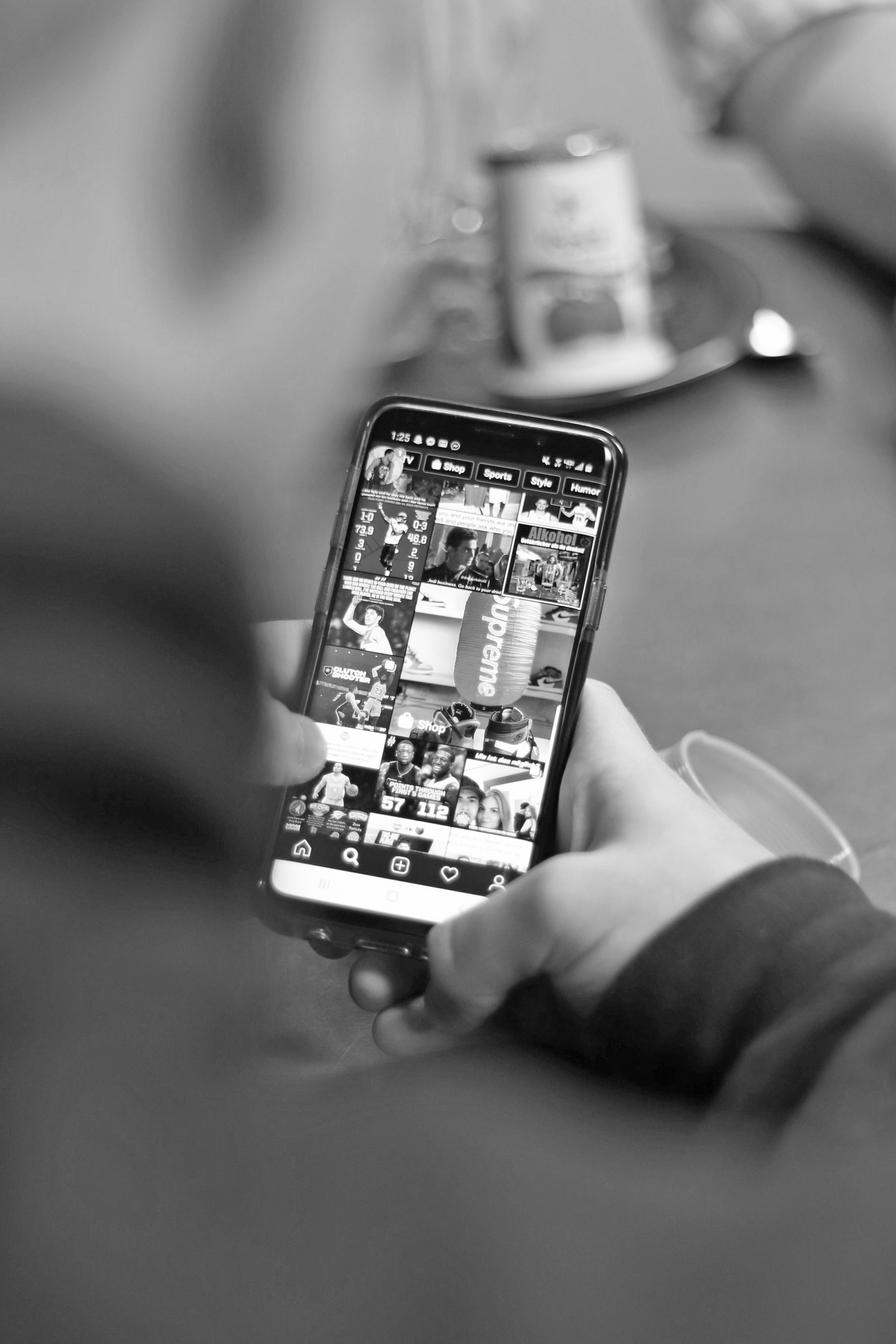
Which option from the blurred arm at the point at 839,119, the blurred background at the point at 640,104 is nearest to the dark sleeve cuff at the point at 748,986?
the blurred arm at the point at 839,119

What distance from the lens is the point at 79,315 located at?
263 millimetres

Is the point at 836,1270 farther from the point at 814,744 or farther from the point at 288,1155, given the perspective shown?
the point at 814,744

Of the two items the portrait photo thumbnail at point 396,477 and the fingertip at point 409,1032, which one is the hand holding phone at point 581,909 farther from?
the portrait photo thumbnail at point 396,477

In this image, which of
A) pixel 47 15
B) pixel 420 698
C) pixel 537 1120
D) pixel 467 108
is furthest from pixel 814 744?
pixel 467 108

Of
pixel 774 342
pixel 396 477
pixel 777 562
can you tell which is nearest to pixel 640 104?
pixel 774 342

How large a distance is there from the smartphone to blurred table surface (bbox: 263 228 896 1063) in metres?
0.04

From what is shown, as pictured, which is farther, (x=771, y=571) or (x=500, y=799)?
(x=771, y=571)

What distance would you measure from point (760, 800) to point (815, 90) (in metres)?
0.62

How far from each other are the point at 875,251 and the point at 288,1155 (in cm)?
78

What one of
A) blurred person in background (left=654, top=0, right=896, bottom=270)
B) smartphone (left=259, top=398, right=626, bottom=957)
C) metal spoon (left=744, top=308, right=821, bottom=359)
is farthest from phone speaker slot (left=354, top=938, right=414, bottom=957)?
Result: blurred person in background (left=654, top=0, right=896, bottom=270)

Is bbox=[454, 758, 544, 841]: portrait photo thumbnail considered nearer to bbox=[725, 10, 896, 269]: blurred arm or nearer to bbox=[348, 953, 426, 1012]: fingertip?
bbox=[348, 953, 426, 1012]: fingertip

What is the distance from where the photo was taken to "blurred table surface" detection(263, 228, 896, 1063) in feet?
1.58

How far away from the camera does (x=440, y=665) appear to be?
0.45 metres

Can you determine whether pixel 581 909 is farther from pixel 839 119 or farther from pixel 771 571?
pixel 839 119
